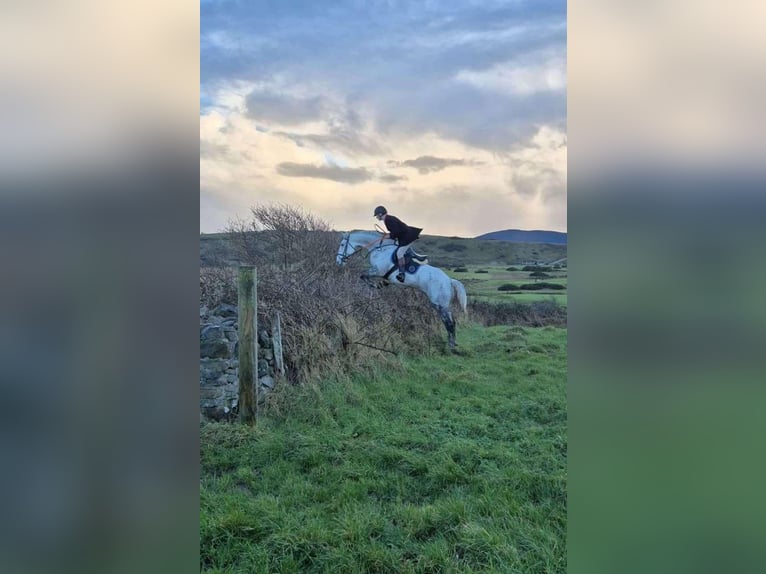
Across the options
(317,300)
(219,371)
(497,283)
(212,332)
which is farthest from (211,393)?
(497,283)

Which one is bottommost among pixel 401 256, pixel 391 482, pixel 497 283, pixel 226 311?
pixel 391 482

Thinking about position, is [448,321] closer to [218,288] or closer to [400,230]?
[400,230]

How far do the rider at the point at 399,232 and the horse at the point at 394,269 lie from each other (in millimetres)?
124

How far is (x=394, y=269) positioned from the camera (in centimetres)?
966

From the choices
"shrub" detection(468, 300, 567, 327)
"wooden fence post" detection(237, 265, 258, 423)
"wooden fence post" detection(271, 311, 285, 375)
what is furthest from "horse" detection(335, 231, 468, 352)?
"wooden fence post" detection(237, 265, 258, 423)

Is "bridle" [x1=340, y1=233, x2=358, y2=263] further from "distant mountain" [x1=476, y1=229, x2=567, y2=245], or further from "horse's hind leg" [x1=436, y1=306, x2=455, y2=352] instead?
"distant mountain" [x1=476, y1=229, x2=567, y2=245]

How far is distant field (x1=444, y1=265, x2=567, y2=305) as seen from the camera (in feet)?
39.2

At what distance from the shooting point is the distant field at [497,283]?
1196cm

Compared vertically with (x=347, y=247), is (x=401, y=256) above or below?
below

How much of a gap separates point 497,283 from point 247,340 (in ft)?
29.6

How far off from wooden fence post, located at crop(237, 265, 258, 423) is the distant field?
7.14 meters

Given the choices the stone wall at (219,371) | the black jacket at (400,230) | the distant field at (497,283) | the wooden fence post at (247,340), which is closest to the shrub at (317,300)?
the black jacket at (400,230)
